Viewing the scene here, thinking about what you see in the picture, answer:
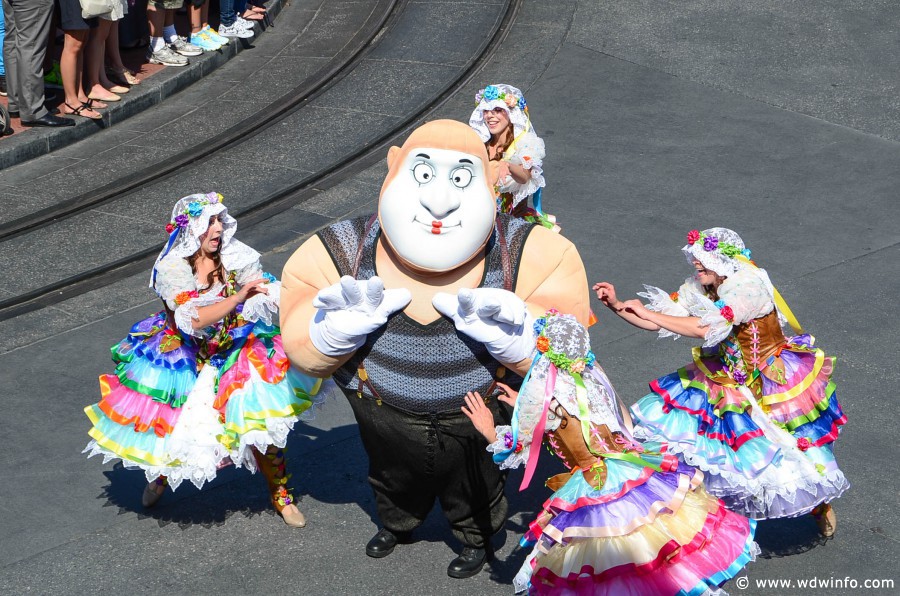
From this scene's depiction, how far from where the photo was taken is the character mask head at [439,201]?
454 cm

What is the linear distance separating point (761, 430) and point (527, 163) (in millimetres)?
1921

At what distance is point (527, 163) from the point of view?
6176 mm

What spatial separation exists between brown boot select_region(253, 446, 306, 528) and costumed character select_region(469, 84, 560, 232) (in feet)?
5.78

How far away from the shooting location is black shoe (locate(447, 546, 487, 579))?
510 cm

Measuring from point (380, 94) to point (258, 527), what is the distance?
5.35 metres

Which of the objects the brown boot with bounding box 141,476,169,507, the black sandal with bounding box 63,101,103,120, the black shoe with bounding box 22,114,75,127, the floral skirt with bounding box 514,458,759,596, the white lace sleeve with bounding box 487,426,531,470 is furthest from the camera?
the black sandal with bounding box 63,101,103,120

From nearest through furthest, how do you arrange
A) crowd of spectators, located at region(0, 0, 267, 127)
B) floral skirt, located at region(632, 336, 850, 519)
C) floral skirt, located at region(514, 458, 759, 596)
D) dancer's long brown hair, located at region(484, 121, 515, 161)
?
floral skirt, located at region(514, 458, 759, 596) → floral skirt, located at region(632, 336, 850, 519) → dancer's long brown hair, located at region(484, 121, 515, 161) → crowd of spectators, located at region(0, 0, 267, 127)

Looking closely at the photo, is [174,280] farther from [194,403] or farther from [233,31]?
[233,31]

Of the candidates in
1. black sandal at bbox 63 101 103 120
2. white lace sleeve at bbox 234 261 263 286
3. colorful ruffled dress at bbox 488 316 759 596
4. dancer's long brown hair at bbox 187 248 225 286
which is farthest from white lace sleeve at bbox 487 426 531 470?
black sandal at bbox 63 101 103 120

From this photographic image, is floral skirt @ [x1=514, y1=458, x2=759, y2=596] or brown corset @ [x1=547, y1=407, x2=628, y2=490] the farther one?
brown corset @ [x1=547, y1=407, x2=628, y2=490]

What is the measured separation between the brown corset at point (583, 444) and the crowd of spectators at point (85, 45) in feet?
20.1

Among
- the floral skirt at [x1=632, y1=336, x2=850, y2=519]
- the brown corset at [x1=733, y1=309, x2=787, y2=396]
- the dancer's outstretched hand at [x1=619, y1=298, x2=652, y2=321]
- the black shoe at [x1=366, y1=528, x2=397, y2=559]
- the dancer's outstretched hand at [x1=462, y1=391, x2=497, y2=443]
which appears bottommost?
the black shoe at [x1=366, y1=528, x2=397, y2=559]

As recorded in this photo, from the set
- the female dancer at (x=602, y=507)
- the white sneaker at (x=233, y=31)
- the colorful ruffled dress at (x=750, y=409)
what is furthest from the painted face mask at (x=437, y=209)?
the white sneaker at (x=233, y=31)

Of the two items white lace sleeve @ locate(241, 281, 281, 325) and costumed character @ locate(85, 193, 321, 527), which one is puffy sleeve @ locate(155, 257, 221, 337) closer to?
costumed character @ locate(85, 193, 321, 527)
